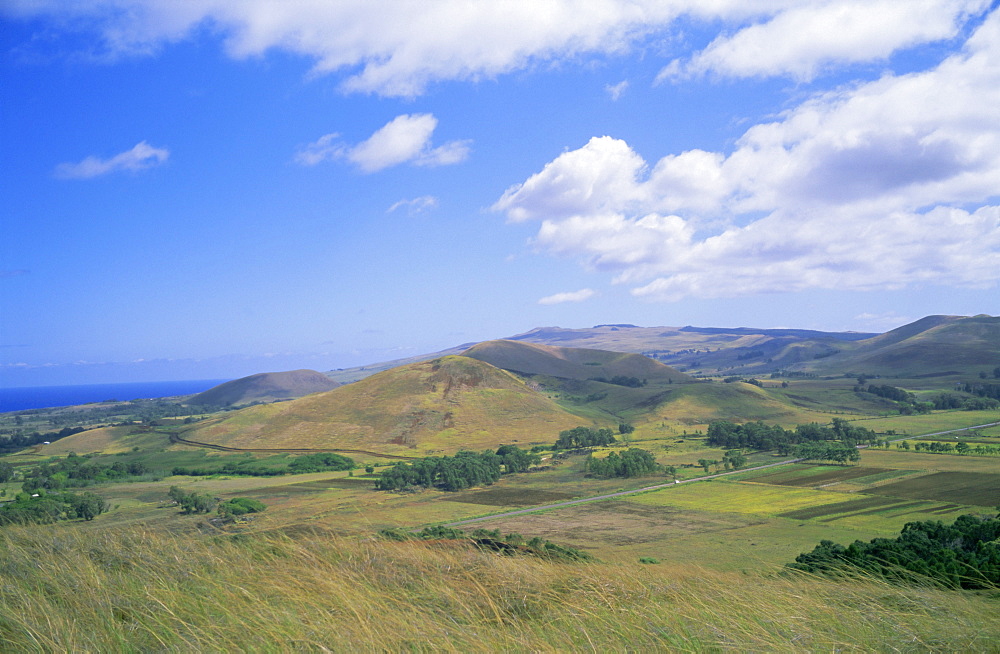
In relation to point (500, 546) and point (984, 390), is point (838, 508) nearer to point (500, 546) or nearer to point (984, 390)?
point (500, 546)

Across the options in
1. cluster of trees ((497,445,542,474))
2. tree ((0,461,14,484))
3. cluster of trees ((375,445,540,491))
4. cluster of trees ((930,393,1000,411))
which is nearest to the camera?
cluster of trees ((375,445,540,491))

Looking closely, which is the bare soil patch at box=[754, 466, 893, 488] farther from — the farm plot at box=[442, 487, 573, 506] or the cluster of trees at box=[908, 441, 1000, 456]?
the farm plot at box=[442, 487, 573, 506]

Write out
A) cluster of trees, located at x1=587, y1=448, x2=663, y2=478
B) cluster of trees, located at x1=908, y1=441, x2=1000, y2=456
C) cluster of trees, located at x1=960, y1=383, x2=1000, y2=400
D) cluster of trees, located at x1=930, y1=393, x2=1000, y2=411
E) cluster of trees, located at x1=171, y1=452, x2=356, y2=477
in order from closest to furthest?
cluster of trees, located at x1=908, y1=441, x2=1000, y2=456 → cluster of trees, located at x1=587, y1=448, x2=663, y2=478 → cluster of trees, located at x1=171, y1=452, x2=356, y2=477 → cluster of trees, located at x1=930, y1=393, x2=1000, y2=411 → cluster of trees, located at x1=960, y1=383, x2=1000, y2=400

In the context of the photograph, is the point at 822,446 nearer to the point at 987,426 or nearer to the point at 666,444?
the point at 666,444

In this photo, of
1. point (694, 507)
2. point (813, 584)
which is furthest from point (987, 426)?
point (813, 584)

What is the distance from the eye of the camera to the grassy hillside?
148000 millimetres

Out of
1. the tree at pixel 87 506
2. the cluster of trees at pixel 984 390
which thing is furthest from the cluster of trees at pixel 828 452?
the tree at pixel 87 506

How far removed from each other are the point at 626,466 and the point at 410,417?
70.4 meters

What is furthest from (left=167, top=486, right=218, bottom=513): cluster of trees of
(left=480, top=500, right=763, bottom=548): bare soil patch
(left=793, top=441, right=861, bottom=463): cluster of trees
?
(left=793, top=441, right=861, bottom=463): cluster of trees

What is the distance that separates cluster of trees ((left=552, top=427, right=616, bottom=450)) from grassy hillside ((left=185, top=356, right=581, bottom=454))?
407 inches

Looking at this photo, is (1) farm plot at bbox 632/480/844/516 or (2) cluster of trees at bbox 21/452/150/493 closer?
(1) farm plot at bbox 632/480/844/516

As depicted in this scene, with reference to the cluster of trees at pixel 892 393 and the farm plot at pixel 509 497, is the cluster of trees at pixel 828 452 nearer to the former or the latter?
the farm plot at pixel 509 497

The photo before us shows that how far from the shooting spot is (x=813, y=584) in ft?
26.9

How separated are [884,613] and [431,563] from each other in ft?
18.0
